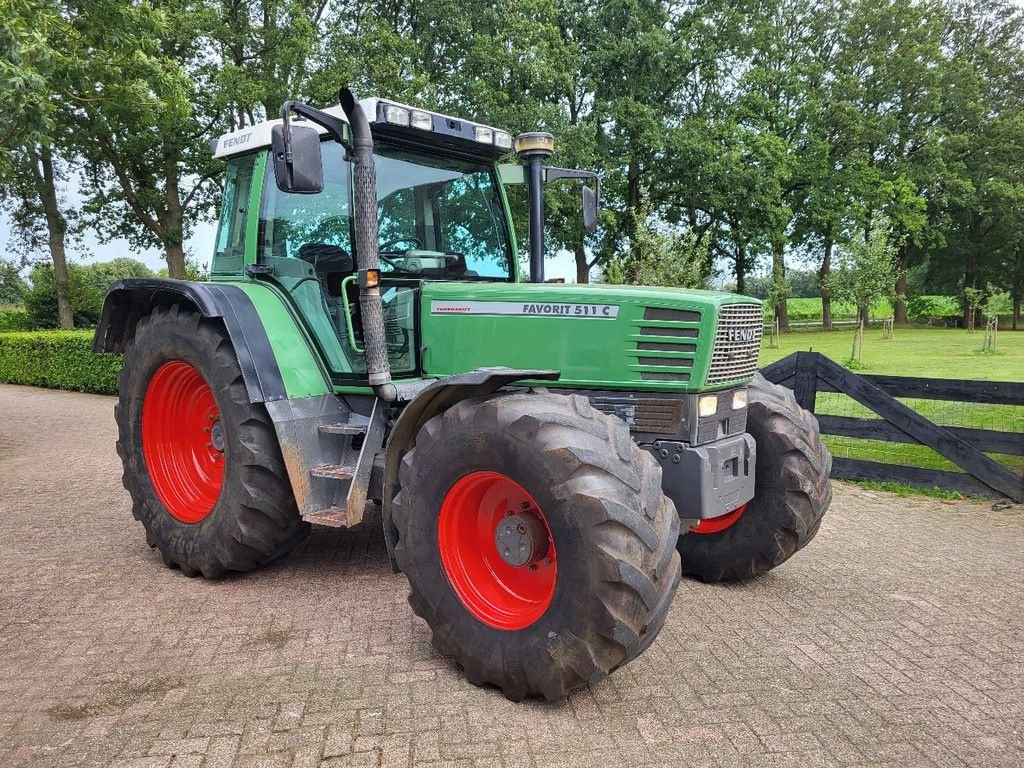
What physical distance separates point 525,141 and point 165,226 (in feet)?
59.5

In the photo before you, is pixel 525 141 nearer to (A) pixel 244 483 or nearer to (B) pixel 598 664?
(A) pixel 244 483

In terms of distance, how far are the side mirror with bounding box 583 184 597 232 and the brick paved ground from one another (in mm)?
2397

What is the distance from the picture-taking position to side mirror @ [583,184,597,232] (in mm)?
4941

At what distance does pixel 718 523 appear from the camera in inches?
176

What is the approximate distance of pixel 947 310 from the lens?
1682 inches

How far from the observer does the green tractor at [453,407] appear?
9.75 ft

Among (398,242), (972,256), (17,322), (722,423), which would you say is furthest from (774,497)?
(972,256)

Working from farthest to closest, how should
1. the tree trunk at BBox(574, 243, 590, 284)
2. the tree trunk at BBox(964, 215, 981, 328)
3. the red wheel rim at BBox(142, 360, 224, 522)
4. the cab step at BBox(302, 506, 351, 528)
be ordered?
the tree trunk at BBox(964, 215, 981, 328) → the tree trunk at BBox(574, 243, 590, 284) → the red wheel rim at BBox(142, 360, 224, 522) → the cab step at BBox(302, 506, 351, 528)

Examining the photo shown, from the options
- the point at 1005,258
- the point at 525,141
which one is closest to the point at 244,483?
the point at 525,141

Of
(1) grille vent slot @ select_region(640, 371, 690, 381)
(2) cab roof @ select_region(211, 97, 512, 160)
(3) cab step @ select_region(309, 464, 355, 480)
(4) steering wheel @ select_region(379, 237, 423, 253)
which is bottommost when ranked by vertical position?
(3) cab step @ select_region(309, 464, 355, 480)

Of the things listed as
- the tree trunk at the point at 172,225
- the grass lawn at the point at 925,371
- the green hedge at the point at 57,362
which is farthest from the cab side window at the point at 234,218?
the tree trunk at the point at 172,225

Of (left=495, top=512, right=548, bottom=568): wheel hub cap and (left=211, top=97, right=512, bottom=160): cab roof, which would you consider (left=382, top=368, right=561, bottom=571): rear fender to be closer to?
(left=495, top=512, right=548, bottom=568): wheel hub cap

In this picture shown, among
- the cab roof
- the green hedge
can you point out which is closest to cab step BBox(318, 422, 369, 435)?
the cab roof

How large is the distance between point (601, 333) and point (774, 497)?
1.52 m
